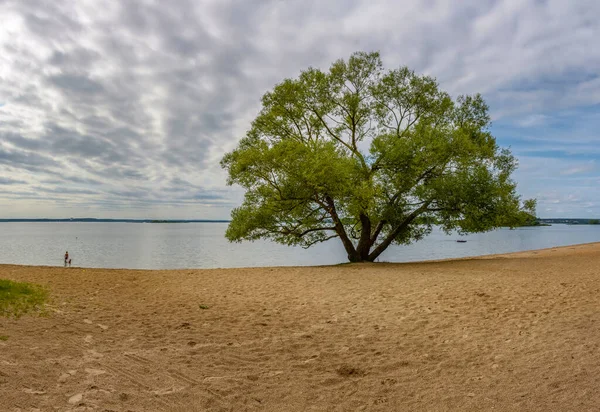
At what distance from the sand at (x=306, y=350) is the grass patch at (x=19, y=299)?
45cm

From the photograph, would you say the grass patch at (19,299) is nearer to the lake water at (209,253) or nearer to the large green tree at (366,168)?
the large green tree at (366,168)

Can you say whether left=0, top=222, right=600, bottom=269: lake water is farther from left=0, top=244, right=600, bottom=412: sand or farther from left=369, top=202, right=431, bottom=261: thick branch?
left=0, top=244, right=600, bottom=412: sand

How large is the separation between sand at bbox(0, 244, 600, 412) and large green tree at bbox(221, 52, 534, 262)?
8.69 m

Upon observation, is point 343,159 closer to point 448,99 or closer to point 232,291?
point 448,99

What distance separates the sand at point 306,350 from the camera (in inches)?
201

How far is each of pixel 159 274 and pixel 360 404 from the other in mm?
13318

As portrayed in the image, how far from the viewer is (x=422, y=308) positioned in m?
10.0

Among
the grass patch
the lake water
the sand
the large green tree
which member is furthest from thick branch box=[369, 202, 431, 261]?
the grass patch

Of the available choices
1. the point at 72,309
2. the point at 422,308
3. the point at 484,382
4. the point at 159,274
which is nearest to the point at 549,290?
the point at 422,308

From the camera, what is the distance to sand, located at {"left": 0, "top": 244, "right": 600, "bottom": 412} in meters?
5.09

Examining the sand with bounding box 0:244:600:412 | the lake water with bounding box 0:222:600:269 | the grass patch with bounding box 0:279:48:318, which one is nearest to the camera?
the sand with bounding box 0:244:600:412

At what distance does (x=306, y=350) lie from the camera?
707cm

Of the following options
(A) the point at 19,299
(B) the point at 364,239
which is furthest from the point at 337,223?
(A) the point at 19,299

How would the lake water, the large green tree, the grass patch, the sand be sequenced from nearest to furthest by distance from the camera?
the sand
the grass patch
the large green tree
the lake water
